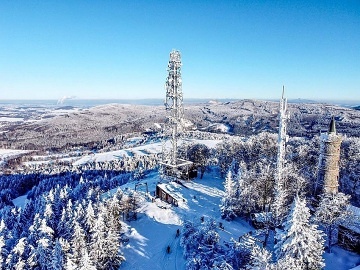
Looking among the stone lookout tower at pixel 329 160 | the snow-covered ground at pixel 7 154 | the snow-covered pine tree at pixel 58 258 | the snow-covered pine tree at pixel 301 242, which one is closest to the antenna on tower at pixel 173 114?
the stone lookout tower at pixel 329 160

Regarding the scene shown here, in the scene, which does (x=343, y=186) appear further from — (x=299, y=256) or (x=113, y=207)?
(x=113, y=207)

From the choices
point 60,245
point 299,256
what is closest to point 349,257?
point 299,256

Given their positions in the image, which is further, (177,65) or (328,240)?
(177,65)

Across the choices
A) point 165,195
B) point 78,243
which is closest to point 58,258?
point 78,243

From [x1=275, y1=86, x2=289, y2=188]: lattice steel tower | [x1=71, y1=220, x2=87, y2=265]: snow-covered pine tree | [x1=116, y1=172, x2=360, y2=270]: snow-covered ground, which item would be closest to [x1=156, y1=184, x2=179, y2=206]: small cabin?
[x1=116, y1=172, x2=360, y2=270]: snow-covered ground

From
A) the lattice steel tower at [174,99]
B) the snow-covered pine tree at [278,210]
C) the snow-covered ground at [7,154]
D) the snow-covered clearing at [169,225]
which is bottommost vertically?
the snow-covered ground at [7,154]

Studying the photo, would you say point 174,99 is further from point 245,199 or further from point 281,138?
point 245,199

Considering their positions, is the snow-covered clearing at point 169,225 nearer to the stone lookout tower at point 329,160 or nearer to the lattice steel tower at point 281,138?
the lattice steel tower at point 281,138
